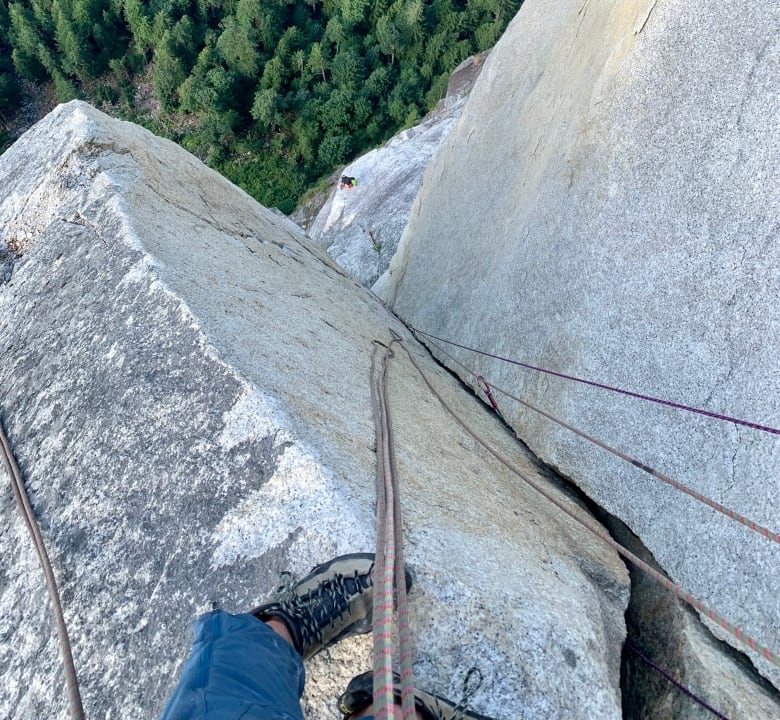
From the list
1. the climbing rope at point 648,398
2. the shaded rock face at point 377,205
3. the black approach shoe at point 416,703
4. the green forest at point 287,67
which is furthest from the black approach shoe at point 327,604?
the green forest at point 287,67

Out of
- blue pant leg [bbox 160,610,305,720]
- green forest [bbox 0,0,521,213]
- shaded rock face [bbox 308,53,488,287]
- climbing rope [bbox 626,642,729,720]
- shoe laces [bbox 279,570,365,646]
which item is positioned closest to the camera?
blue pant leg [bbox 160,610,305,720]

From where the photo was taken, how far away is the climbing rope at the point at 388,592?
1.45 metres

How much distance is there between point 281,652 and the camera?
163cm

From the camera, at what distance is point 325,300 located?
A: 4.29 m

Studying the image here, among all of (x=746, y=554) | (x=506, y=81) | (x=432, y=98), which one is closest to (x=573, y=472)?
(x=746, y=554)

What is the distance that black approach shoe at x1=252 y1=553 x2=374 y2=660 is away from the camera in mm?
1768

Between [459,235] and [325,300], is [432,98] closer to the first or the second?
[459,235]

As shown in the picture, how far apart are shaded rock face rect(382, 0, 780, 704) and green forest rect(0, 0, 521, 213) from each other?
25934 millimetres

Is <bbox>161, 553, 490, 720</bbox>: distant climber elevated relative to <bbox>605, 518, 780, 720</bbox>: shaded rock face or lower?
elevated

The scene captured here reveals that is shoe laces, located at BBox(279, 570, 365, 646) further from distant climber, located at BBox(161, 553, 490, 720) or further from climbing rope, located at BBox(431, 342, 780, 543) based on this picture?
climbing rope, located at BBox(431, 342, 780, 543)

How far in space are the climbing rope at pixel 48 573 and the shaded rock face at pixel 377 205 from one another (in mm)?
7078

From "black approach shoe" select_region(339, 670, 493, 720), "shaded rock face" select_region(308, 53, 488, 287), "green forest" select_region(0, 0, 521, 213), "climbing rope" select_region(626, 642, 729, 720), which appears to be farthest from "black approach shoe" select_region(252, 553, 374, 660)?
"green forest" select_region(0, 0, 521, 213)

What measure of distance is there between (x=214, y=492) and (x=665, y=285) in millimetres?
2439

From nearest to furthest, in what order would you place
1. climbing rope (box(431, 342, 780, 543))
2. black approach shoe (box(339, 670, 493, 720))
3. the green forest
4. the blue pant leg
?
the blue pant leg
black approach shoe (box(339, 670, 493, 720))
climbing rope (box(431, 342, 780, 543))
the green forest
